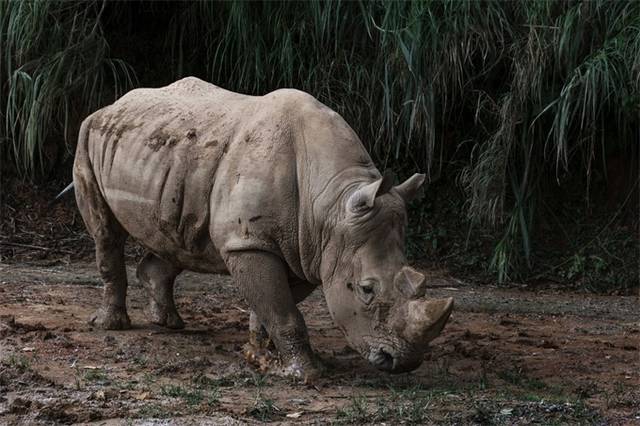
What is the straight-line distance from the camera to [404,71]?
28.3 ft

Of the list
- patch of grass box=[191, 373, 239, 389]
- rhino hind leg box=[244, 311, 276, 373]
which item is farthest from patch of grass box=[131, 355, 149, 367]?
rhino hind leg box=[244, 311, 276, 373]

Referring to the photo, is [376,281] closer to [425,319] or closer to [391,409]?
[425,319]

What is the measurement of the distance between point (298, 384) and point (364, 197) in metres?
0.93

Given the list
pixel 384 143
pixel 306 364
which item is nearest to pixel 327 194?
pixel 306 364

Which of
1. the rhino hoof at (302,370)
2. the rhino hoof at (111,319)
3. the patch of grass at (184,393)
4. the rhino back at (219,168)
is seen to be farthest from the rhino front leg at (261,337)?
the rhino hoof at (111,319)

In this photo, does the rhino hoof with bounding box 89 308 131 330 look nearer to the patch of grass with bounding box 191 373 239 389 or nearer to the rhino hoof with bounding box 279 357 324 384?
the patch of grass with bounding box 191 373 239 389

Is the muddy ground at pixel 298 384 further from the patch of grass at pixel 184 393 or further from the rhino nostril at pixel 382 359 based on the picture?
the rhino nostril at pixel 382 359

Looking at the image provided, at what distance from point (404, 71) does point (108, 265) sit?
3.11 metres

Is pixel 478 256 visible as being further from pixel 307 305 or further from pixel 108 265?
pixel 108 265

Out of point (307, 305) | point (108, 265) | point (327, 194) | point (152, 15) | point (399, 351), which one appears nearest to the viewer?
point (399, 351)

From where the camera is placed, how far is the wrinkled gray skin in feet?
16.7

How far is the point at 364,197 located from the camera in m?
5.11

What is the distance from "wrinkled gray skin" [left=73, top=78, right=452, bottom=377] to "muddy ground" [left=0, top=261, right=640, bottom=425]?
31cm

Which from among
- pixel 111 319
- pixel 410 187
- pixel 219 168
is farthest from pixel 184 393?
pixel 111 319
